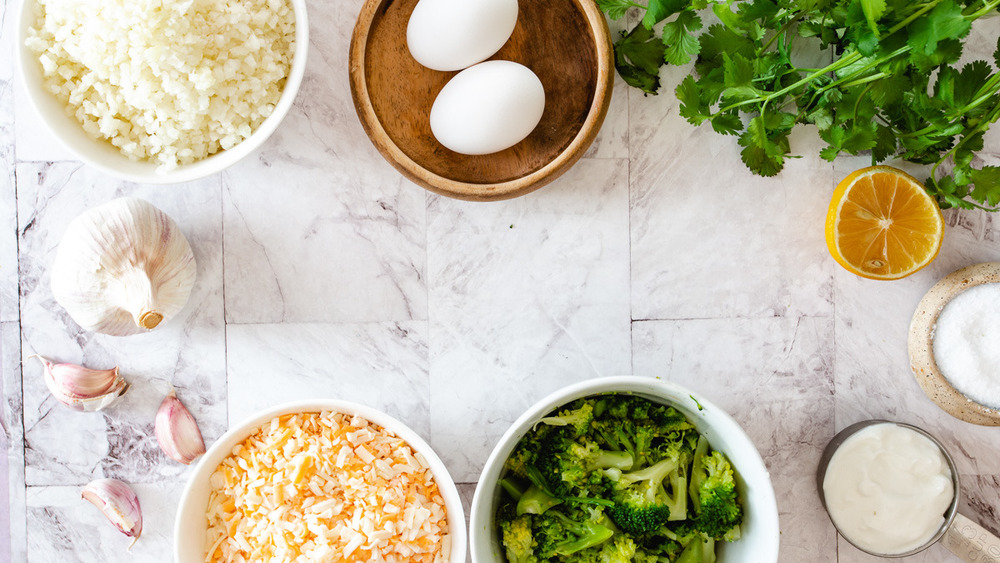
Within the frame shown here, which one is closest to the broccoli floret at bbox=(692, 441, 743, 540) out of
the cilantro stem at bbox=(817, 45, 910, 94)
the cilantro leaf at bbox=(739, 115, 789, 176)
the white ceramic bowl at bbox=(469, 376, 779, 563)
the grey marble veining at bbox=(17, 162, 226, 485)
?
the white ceramic bowl at bbox=(469, 376, 779, 563)

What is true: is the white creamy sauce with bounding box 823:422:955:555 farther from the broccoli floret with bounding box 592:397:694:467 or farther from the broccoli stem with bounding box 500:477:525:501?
the broccoli stem with bounding box 500:477:525:501

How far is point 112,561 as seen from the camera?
1.32m

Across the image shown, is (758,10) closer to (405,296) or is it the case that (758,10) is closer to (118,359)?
(405,296)

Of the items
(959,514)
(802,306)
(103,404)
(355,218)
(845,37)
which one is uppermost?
(845,37)

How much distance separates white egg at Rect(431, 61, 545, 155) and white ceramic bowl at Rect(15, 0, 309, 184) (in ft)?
0.78

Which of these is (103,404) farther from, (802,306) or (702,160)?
(802,306)

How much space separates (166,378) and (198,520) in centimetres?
28

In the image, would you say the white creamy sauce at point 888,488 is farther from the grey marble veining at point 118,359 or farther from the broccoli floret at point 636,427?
the grey marble veining at point 118,359

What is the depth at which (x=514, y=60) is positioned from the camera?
124 centimetres

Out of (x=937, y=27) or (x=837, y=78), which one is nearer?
(x=937, y=27)

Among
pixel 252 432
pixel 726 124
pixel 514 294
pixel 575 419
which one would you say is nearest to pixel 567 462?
pixel 575 419

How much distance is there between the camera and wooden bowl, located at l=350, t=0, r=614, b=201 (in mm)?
1209

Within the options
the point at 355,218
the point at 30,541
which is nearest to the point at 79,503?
the point at 30,541

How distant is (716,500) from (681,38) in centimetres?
77
